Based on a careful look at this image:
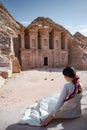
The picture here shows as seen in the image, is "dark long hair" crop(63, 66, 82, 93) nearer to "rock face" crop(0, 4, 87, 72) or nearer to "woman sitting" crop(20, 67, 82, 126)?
"woman sitting" crop(20, 67, 82, 126)

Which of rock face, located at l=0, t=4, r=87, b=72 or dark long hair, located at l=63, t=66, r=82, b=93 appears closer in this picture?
dark long hair, located at l=63, t=66, r=82, b=93

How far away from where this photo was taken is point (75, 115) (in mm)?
3898

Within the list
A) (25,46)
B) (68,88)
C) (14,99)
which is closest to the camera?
(68,88)

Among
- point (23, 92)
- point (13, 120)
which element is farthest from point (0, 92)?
point (13, 120)

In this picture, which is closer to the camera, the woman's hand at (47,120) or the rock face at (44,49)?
the woman's hand at (47,120)

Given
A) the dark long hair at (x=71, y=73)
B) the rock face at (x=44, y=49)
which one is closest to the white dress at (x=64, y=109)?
the dark long hair at (x=71, y=73)

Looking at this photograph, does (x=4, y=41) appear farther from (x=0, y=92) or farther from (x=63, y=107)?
(x=63, y=107)

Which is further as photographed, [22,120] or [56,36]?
[56,36]

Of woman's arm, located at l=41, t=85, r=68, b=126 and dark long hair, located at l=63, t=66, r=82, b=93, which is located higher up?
dark long hair, located at l=63, t=66, r=82, b=93

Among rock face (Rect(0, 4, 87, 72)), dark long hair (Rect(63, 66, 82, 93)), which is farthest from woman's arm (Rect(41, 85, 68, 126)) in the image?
rock face (Rect(0, 4, 87, 72))

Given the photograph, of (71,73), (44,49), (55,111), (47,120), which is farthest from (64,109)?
(44,49)

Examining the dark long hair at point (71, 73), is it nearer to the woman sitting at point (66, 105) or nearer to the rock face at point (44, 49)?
the woman sitting at point (66, 105)

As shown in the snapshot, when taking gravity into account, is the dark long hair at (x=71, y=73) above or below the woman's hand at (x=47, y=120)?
above

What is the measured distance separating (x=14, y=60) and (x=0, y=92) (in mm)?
9398
